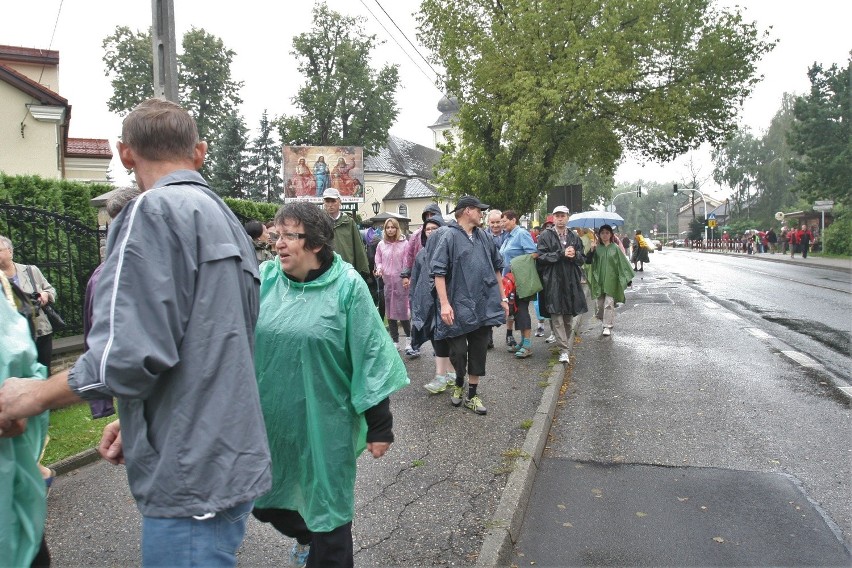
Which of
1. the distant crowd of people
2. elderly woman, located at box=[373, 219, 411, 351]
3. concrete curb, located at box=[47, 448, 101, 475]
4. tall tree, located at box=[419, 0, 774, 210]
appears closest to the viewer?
concrete curb, located at box=[47, 448, 101, 475]

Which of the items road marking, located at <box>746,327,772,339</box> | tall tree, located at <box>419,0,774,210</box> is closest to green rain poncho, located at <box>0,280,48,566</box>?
road marking, located at <box>746,327,772,339</box>

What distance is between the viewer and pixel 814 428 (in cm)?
560

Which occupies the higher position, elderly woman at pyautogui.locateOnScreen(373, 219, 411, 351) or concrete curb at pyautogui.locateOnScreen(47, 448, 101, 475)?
elderly woman at pyautogui.locateOnScreen(373, 219, 411, 351)

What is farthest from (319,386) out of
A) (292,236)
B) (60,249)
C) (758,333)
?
(758,333)

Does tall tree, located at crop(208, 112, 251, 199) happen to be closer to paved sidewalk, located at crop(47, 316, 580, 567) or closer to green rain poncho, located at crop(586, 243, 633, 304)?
green rain poncho, located at crop(586, 243, 633, 304)

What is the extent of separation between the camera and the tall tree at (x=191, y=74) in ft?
138

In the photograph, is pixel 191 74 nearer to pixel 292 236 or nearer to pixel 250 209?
pixel 250 209

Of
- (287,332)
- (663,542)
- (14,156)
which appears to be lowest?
(663,542)

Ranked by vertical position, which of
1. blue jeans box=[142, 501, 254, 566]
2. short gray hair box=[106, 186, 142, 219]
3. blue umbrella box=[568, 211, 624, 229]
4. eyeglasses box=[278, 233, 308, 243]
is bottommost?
blue jeans box=[142, 501, 254, 566]

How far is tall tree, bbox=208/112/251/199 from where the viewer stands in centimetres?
4284

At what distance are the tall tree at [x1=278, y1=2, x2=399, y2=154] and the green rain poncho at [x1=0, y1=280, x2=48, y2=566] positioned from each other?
45662mm

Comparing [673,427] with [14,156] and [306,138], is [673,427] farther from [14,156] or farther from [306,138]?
[306,138]

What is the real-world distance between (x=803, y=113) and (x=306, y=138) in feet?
A: 109

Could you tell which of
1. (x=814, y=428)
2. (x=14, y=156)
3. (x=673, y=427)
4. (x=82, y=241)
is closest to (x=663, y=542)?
(x=673, y=427)
